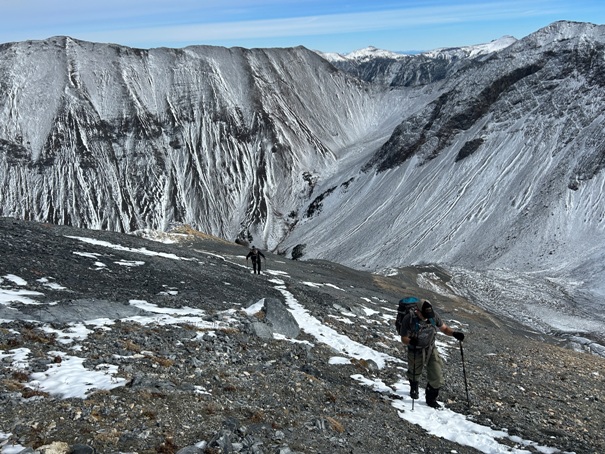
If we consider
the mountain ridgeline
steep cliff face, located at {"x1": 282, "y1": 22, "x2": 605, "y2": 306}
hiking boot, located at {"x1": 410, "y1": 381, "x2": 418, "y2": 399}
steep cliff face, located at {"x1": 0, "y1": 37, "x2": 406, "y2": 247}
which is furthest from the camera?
steep cliff face, located at {"x1": 0, "y1": 37, "x2": 406, "y2": 247}

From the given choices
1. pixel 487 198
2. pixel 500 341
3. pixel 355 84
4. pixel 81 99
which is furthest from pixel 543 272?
pixel 355 84

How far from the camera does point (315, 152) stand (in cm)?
13862

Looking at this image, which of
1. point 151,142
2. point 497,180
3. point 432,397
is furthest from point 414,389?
point 151,142

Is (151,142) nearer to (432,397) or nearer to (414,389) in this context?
(414,389)

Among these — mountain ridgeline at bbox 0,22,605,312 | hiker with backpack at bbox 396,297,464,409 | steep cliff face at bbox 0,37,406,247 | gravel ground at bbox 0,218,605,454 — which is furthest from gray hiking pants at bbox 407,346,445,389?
steep cliff face at bbox 0,37,406,247

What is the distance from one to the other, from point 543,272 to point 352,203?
48778 mm

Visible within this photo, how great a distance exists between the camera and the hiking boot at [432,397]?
11.3m

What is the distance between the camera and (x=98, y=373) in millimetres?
9516

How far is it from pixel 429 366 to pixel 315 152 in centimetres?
12917

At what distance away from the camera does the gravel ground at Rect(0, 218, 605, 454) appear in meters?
7.69

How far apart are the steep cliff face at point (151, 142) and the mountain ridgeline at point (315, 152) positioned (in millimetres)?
359

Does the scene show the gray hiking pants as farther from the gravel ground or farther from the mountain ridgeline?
the mountain ridgeline

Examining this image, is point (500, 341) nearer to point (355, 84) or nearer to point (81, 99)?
point (81, 99)

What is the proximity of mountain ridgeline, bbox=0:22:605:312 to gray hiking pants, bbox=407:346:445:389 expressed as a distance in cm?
5068
